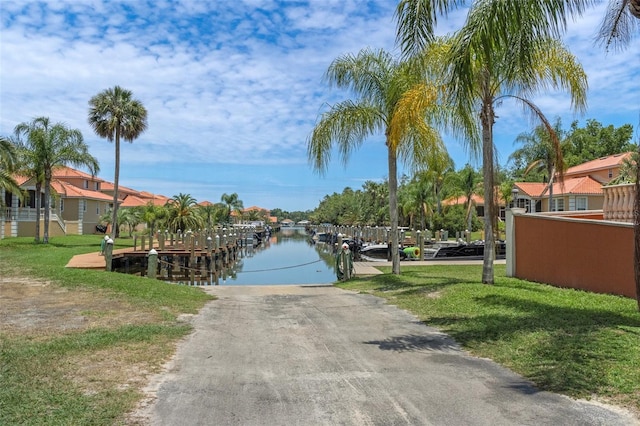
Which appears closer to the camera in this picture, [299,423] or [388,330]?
[299,423]

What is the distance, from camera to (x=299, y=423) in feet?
15.9

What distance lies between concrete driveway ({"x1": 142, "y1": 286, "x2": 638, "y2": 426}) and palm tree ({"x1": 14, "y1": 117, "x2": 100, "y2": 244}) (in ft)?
82.9

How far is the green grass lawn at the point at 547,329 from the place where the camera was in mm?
5910

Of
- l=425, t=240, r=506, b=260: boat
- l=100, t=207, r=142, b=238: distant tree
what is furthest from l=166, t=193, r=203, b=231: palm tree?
l=425, t=240, r=506, b=260: boat

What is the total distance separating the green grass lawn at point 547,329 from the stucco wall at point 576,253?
59 centimetres

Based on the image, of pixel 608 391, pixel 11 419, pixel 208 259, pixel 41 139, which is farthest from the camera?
pixel 208 259

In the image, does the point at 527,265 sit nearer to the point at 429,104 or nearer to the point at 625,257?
the point at 625,257

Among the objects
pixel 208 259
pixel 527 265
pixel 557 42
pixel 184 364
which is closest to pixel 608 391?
pixel 184 364

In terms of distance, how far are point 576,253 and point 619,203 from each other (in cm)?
202

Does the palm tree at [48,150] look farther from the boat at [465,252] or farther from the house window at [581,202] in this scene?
the house window at [581,202]

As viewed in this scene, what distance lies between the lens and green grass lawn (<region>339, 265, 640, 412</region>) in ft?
19.4

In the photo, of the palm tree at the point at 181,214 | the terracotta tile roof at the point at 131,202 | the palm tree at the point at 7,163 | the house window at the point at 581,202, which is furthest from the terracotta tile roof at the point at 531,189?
the terracotta tile roof at the point at 131,202

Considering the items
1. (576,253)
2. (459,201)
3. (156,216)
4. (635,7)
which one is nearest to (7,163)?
(156,216)

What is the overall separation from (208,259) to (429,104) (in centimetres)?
2581
